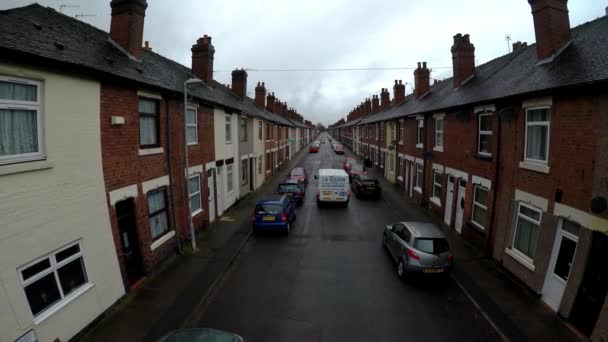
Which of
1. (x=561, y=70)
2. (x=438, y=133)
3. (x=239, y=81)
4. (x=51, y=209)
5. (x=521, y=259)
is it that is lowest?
(x=521, y=259)

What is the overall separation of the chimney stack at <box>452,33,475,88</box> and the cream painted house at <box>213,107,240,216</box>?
12.8m

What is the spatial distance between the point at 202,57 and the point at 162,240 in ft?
36.4

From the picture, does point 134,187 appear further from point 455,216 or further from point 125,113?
point 455,216

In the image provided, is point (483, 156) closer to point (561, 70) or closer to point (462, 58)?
point (561, 70)

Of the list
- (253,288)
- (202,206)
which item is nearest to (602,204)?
(253,288)

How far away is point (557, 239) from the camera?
27.2 feet

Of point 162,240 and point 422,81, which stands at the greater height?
point 422,81

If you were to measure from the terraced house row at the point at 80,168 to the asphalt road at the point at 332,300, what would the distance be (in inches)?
105

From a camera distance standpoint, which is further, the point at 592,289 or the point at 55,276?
the point at 592,289

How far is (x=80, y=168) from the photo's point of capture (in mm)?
7230

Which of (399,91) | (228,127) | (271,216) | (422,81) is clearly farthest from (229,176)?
(399,91)

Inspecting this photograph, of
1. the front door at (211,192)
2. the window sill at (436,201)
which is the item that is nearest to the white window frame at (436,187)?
the window sill at (436,201)

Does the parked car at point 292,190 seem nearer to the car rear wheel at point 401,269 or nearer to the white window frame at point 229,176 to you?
the white window frame at point 229,176

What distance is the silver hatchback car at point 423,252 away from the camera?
945 cm
